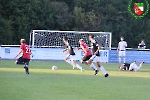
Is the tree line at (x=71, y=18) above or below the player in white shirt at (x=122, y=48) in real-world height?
above

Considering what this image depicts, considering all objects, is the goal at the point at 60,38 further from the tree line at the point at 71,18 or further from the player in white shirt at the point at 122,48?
the tree line at the point at 71,18

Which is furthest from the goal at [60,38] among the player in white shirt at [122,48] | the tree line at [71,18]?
the tree line at [71,18]

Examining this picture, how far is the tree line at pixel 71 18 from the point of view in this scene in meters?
62.3

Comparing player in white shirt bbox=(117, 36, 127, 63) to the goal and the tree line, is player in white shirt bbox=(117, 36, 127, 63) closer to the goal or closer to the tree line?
the goal

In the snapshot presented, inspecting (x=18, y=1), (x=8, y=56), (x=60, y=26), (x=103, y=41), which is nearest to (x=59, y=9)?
(x=60, y=26)

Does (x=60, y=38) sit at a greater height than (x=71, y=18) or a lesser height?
lesser

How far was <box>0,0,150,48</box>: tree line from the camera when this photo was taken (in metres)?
62.3

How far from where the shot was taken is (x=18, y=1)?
63.3 metres

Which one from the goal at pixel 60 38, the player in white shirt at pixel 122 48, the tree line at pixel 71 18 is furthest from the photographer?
the tree line at pixel 71 18

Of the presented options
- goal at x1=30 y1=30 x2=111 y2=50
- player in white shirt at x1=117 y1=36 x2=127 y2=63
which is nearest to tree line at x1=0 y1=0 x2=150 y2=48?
goal at x1=30 y1=30 x2=111 y2=50

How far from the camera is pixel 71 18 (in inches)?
2702

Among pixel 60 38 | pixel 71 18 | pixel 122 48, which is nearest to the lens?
pixel 122 48

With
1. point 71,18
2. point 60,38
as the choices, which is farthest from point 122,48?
point 71,18

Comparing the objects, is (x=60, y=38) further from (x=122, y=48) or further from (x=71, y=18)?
(x=71, y=18)
